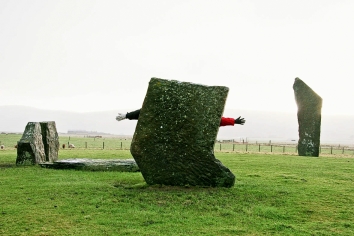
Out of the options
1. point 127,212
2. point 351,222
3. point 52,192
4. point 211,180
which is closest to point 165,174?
point 211,180

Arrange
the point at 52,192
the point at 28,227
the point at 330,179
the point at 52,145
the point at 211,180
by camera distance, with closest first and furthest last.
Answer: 1. the point at 28,227
2. the point at 52,192
3. the point at 211,180
4. the point at 330,179
5. the point at 52,145

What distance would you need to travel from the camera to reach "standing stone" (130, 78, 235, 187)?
966 centimetres

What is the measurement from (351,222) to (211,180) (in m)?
3.78

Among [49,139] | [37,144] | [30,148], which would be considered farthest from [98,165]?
[49,139]

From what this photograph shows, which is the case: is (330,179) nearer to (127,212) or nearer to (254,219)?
(254,219)

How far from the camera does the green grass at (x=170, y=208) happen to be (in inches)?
254

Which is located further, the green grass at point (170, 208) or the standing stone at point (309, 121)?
the standing stone at point (309, 121)

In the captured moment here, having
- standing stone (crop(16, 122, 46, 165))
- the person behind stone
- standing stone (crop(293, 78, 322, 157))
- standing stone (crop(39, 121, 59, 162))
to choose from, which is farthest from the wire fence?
the person behind stone

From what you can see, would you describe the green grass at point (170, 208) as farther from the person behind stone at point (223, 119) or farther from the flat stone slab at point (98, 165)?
the flat stone slab at point (98, 165)

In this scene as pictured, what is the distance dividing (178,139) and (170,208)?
239cm

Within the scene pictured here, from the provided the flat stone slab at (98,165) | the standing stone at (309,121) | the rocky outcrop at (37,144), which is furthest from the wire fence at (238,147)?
the flat stone slab at (98,165)

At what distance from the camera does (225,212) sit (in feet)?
24.8

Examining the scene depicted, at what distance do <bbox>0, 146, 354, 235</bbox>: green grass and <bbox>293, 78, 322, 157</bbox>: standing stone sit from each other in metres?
13.9

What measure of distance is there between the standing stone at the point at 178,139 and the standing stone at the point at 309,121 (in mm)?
17018
